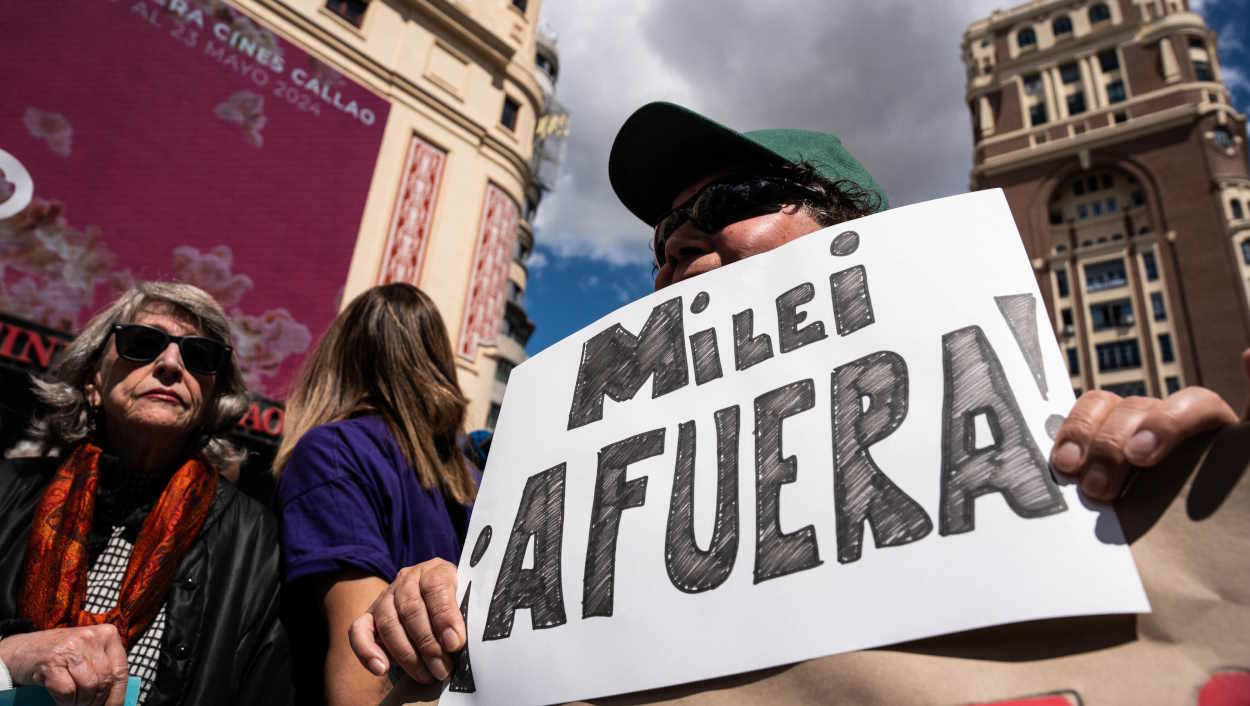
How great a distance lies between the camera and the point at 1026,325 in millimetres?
637

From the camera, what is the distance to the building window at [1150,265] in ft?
102

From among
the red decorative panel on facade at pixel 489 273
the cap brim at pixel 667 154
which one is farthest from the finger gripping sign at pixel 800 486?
the red decorative panel on facade at pixel 489 273

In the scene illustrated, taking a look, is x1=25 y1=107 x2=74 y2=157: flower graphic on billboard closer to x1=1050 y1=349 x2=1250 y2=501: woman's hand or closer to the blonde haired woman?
the blonde haired woman

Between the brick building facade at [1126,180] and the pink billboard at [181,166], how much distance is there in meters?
30.9

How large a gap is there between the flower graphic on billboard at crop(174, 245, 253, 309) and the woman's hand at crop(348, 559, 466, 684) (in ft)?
28.5

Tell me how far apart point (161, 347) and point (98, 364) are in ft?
0.64

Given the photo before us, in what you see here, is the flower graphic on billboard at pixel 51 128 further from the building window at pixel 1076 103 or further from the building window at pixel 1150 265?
the building window at pixel 1076 103

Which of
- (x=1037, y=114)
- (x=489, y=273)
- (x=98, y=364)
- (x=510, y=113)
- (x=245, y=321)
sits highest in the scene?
(x=1037, y=114)

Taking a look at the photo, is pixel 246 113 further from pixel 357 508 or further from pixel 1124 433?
pixel 1124 433

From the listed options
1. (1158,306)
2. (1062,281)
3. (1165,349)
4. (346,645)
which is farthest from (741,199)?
(1062,281)

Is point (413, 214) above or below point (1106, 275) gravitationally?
below

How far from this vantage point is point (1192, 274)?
3003 centimetres

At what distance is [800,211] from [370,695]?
43.8 inches

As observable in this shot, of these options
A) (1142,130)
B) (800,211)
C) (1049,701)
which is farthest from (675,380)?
(1142,130)
